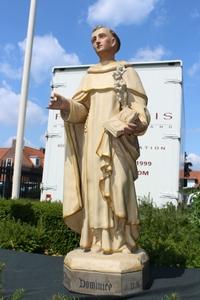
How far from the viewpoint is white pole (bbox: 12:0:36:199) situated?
9.89 metres

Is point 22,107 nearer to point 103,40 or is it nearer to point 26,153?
point 103,40

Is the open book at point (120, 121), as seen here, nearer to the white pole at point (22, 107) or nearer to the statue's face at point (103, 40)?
the statue's face at point (103, 40)

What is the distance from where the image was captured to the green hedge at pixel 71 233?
21.8ft

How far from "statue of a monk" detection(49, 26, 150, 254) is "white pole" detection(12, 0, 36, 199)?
5.47 meters

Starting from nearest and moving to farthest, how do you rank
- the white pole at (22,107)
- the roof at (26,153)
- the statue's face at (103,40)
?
1. the statue's face at (103,40)
2. the white pole at (22,107)
3. the roof at (26,153)

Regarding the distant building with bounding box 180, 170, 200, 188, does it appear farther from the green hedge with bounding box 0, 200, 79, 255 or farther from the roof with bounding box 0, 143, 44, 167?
the roof with bounding box 0, 143, 44, 167

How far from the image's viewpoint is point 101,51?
181 inches

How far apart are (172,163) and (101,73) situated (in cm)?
437

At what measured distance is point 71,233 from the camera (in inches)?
332

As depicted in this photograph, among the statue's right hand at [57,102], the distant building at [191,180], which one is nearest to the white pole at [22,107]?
the distant building at [191,180]

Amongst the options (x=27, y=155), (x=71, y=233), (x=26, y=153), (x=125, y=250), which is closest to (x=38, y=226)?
(x=71, y=233)

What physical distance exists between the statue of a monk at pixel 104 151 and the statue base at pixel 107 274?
0.16 metres

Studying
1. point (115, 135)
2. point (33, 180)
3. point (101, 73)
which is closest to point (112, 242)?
point (115, 135)

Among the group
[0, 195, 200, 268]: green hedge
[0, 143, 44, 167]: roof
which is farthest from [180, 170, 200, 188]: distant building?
[0, 143, 44, 167]: roof
